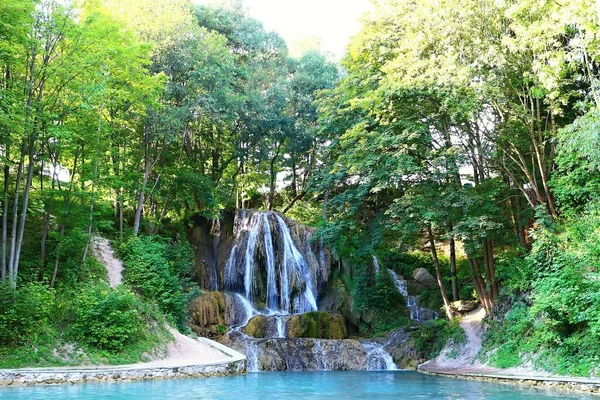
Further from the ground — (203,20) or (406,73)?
(203,20)

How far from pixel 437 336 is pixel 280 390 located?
9.65 metres

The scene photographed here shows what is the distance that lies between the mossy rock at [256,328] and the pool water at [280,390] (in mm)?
5635

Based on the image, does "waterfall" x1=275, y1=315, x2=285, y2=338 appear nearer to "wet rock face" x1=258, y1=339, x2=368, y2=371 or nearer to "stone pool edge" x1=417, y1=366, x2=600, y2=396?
"wet rock face" x1=258, y1=339, x2=368, y2=371

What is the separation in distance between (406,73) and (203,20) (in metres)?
16.8

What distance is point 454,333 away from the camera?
1836 cm

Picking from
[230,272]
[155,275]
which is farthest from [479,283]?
[155,275]

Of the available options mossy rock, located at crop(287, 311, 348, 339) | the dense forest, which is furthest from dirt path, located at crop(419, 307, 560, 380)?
mossy rock, located at crop(287, 311, 348, 339)

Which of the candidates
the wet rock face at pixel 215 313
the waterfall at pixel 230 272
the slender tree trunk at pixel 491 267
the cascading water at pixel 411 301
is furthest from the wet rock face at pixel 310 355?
the waterfall at pixel 230 272

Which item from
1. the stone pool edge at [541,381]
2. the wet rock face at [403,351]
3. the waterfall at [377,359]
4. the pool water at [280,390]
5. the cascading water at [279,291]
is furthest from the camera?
the wet rock face at [403,351]

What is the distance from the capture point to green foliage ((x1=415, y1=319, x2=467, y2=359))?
18203mm

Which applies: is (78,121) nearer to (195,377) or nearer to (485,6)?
(195,377)

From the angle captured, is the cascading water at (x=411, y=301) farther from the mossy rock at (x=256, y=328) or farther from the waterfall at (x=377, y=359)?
the mossy rock at (x=256, y=328)

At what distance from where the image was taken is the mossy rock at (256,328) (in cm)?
1945

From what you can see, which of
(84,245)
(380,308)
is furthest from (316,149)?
(84,245)
